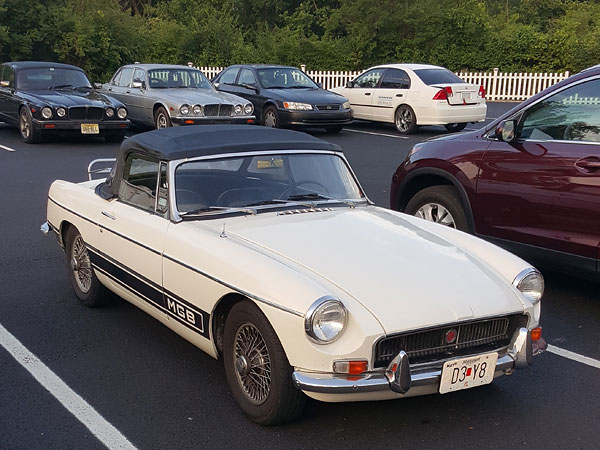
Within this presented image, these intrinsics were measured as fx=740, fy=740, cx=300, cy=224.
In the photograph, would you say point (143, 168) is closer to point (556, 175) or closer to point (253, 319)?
point (253, 319)

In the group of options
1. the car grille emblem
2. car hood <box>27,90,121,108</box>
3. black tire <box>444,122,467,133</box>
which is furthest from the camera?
black tire <box>444,122,467,133</box>

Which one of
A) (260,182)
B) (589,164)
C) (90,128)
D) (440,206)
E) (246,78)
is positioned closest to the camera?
(260,182)

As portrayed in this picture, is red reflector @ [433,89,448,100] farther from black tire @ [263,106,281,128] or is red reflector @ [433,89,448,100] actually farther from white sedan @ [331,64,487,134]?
black tire @ [263,106,281,128]

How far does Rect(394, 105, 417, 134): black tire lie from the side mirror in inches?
408

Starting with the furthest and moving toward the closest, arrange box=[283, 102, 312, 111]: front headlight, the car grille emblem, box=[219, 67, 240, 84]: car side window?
1. box=[219, 67, 240, 84]: car side window
2. box=[283, 102, 312, 111]: front headlight
3. the car grille emblem

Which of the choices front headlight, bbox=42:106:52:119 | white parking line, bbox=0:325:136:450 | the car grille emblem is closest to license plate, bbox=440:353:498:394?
the car grille emblem

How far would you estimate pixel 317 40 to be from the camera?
31.3 m

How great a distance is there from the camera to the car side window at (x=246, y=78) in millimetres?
17234

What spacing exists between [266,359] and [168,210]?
1323 mm

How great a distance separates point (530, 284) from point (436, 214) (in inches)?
110

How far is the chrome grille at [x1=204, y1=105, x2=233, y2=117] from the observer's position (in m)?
14.6

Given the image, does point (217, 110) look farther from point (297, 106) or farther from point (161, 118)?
point (297, 106)

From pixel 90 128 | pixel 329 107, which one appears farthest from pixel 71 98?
pixel 329 107

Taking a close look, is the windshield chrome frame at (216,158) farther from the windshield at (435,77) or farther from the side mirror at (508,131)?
the windshield at (435,77)
